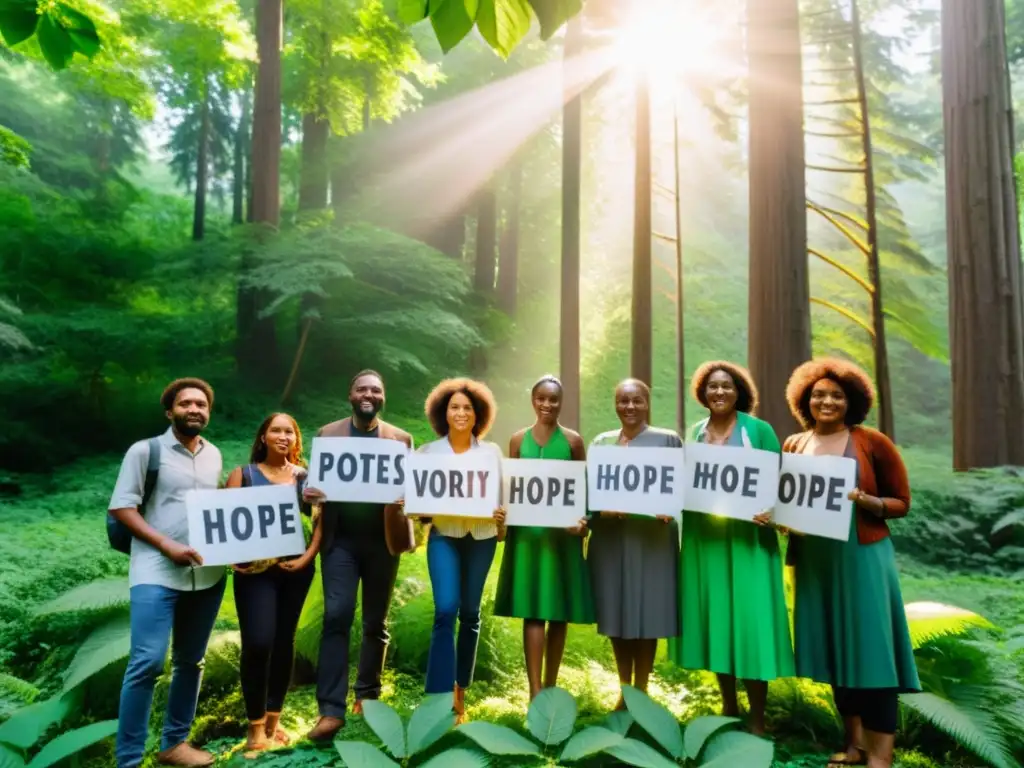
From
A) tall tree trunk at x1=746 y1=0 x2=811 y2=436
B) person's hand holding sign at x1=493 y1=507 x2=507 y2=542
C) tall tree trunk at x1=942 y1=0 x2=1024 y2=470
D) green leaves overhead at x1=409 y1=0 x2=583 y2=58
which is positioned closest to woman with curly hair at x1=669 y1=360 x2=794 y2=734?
person's hand holding sign at x1=493 y1=507 x2=507 y2=542

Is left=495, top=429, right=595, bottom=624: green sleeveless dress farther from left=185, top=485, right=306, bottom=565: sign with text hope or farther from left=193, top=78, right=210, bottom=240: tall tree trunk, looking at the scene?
left=193, top=78, right=210, bottom=240: tall tree trunk

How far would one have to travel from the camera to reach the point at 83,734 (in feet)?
7.88

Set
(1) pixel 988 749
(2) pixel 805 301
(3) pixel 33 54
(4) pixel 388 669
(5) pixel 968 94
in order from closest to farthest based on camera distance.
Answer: (1) pixel 988 749 < (4) pixel 388 669 < (2) pixel 805 301 < (3) pixel 33 54 < (5) pixel 968 94

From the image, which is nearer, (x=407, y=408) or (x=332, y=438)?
(x=332, y=438)

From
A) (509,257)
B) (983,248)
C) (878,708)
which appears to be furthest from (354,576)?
(509,257)

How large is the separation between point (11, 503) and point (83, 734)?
381 inches

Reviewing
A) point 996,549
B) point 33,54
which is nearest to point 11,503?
point 33,54

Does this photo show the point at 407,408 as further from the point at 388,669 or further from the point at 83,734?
the point at 83,734

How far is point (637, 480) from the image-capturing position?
407cm

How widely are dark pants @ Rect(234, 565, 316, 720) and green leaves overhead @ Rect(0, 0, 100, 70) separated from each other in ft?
9.54

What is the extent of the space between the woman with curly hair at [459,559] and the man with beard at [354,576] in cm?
30

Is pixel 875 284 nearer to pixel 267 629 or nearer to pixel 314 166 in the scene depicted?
pixel 267 629

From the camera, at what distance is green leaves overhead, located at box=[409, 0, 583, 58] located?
1.48 m

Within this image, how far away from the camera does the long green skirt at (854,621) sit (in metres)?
3.72
